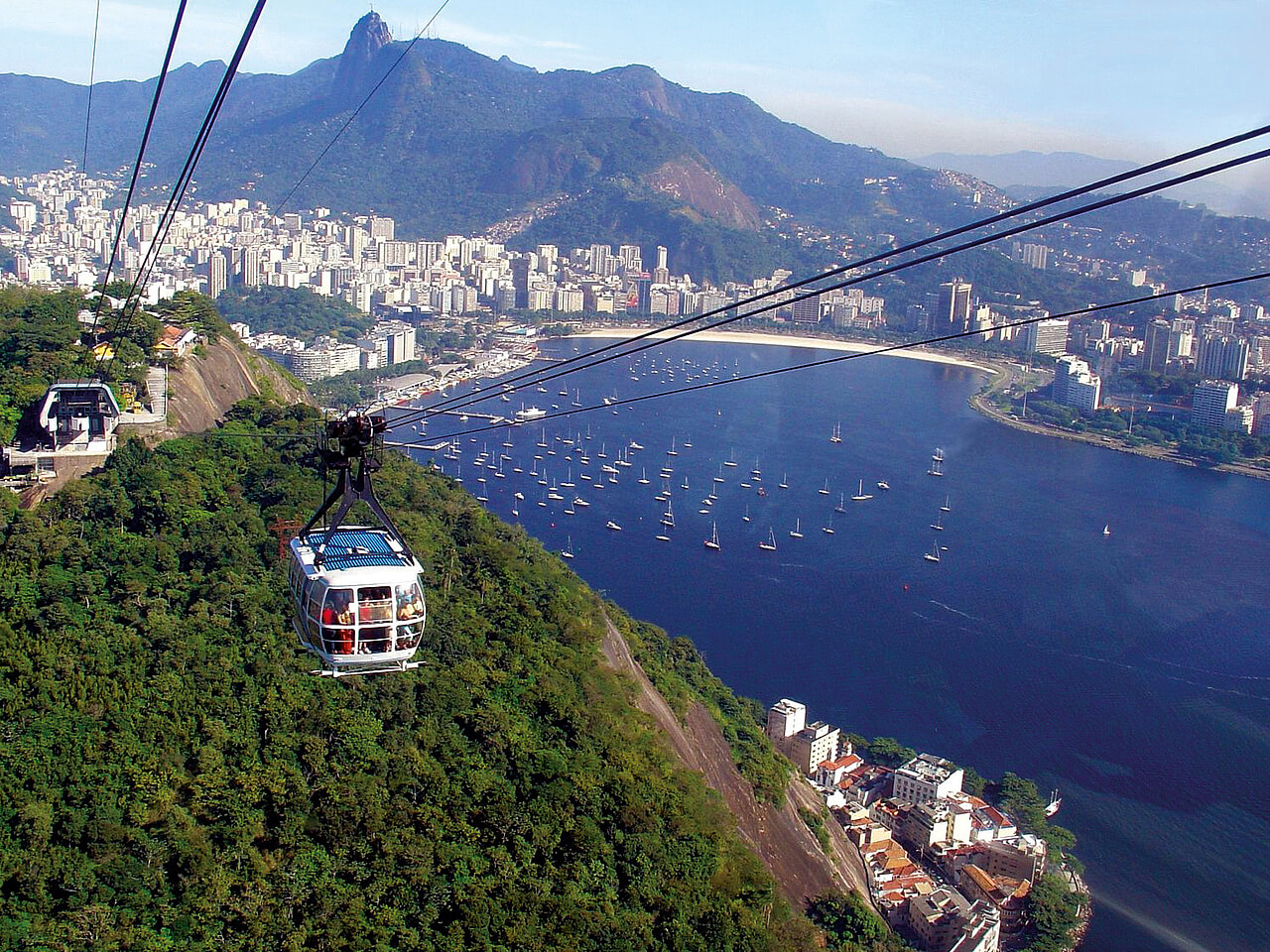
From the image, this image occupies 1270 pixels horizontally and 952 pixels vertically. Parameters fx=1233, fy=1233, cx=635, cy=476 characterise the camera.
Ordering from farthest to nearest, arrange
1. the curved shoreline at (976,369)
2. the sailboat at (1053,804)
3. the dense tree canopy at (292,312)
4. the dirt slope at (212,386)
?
the dense tree canopy at (292,312) < the curved shoreline at (976,369) < the dirt slope at (212,386) < the sailboat at (1053,804)

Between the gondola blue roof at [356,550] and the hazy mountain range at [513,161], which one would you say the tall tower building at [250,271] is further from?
the gondola blue roof at [356,550]

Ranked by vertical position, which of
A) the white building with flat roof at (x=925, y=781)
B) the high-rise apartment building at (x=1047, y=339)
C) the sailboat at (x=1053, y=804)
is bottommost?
the sailboat at (x=1053, y=804)

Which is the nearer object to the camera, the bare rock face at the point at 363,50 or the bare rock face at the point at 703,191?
the bare rock face at the point at 703,191

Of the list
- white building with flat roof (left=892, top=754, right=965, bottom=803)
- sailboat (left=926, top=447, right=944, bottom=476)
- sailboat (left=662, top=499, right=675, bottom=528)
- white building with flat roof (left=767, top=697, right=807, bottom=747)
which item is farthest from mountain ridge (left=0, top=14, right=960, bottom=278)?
white building with flat roof (left=892, top=754, right=965, bottom=803)

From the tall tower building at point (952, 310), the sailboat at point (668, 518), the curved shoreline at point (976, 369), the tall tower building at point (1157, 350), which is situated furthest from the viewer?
the tall tower building at point (952, 310)

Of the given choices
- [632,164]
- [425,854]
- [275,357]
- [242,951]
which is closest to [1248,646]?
[425,854]

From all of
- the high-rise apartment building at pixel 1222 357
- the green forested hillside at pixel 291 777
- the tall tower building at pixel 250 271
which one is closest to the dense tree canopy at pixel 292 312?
the tall tower building at pixel 250 271

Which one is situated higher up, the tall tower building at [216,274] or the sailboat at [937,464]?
the tall tower building at [216,274]

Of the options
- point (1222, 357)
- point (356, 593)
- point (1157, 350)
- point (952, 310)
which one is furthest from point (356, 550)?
point (952, 310)
